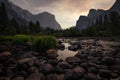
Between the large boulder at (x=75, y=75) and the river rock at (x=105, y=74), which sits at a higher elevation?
the large boulder at (x=75, y=75)

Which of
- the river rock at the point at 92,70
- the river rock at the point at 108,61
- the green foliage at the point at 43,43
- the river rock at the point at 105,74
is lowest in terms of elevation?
the river rock at the point at 105,74

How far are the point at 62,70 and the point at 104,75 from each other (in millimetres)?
3604

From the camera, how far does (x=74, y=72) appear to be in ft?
40.5

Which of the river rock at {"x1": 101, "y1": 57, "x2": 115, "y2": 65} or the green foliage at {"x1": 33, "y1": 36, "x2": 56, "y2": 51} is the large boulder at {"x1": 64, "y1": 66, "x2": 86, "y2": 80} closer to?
the river rock at {"x1": 101, "y1": 57, "x2": 115, "y2": 65}

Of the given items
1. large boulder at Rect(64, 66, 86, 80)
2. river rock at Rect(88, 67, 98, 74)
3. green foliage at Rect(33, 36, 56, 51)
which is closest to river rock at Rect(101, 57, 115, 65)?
river rock at Rect(88, 67, 98, 74)

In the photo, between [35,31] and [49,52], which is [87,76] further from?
[35,31]

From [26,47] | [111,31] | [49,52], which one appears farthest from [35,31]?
[49,52]

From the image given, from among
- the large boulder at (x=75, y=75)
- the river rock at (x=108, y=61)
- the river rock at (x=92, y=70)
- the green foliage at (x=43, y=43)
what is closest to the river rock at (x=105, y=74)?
the river rock at (x=92, y=70)

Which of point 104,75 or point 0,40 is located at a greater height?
point 0,40

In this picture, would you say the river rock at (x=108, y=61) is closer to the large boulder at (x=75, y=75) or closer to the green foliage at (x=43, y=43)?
the large boulder at (x=75, y=75)

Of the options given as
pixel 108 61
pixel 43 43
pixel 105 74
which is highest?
pixel 43 43

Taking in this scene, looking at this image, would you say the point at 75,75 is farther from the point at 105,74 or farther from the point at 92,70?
the point at 105,74

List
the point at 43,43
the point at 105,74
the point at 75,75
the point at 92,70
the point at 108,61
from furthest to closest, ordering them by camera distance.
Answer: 1. the point at 43,43
2. the point at 108,61
3. the point at 92,70
4. the point at 105,74
5. the point at 75,75

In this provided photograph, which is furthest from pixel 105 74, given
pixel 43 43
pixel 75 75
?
pixel 43 43
